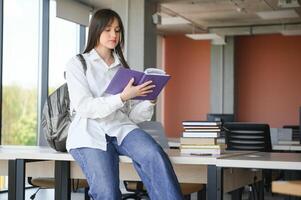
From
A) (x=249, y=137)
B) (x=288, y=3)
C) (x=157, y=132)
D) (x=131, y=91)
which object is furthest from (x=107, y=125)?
(x=288, y=3)

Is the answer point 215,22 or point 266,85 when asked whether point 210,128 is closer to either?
point 215,22

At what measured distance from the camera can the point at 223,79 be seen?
12.5 meters

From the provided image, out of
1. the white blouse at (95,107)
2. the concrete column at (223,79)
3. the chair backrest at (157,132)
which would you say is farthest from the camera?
the concrete column at (223,79)

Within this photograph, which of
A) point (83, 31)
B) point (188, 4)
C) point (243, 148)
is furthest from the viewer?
point (188, 4)

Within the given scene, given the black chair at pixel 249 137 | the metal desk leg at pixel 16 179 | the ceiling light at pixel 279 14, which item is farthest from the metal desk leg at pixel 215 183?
the ceiling light at pixel 279 14

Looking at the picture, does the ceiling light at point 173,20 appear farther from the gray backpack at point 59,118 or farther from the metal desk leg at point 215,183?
the metal desk leg at point 215,183

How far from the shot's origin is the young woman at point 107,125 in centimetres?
241

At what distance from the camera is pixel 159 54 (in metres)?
13.3

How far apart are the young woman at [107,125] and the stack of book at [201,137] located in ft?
0.74

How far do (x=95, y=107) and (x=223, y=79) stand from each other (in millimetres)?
10278

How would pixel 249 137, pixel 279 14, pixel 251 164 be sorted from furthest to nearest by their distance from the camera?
1. pixel 279 14
2. pixel 249 137
3. pixel 251 164

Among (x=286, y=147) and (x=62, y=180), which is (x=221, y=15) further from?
(x=62, y=180)

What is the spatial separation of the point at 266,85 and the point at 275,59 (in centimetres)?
64

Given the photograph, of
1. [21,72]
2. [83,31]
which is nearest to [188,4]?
[83,31]
